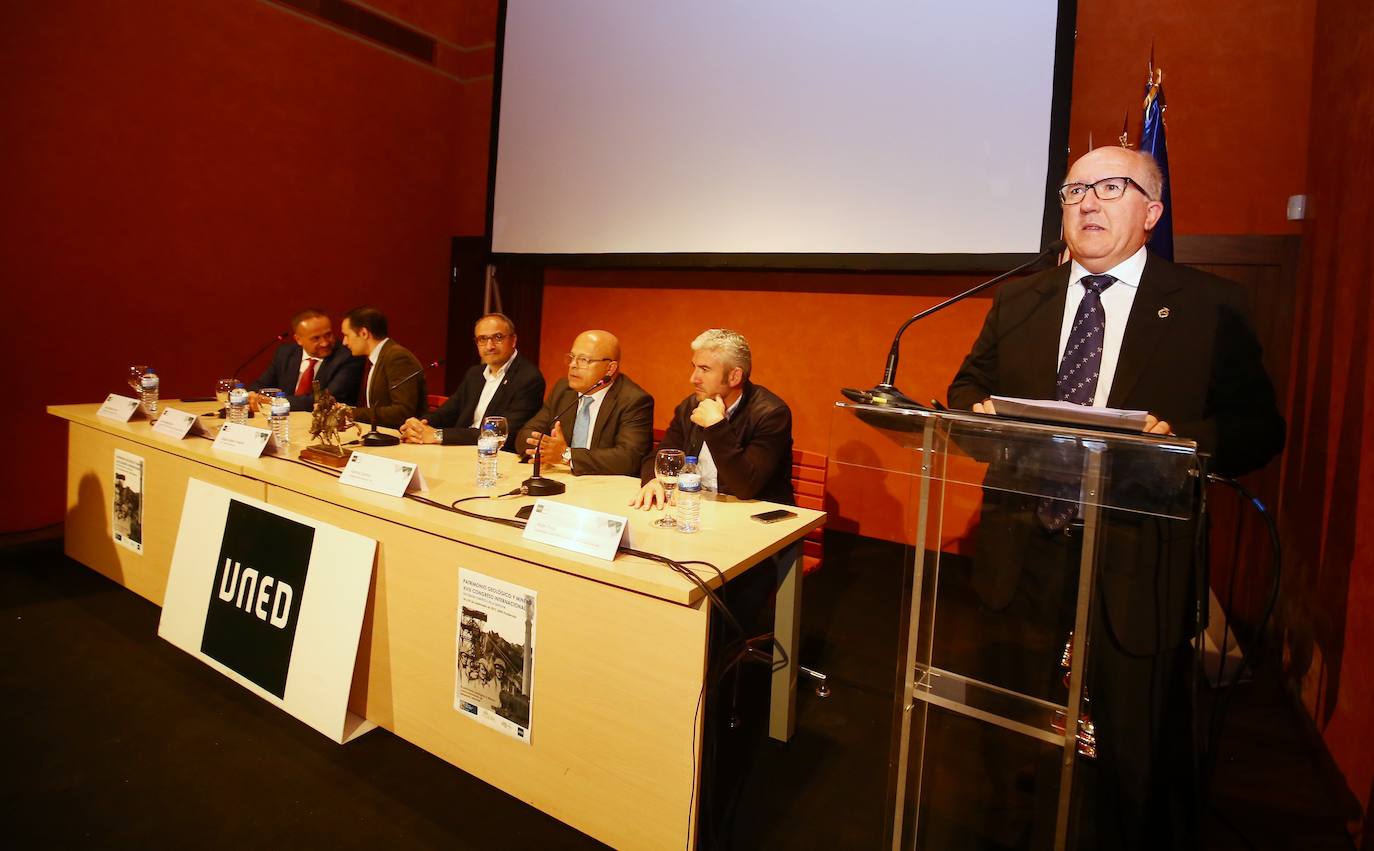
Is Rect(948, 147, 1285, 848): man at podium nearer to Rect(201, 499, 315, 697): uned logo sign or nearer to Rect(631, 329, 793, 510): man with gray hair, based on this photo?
Rect(631, 329, 793, 510): man with gray hair

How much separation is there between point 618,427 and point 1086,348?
1620 millimetres

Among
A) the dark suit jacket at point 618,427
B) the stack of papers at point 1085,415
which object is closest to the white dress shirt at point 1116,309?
the stack of papers at point 1085,415

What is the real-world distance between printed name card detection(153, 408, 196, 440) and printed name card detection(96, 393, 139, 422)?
0.22 metres

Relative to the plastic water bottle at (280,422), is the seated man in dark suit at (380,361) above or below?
above

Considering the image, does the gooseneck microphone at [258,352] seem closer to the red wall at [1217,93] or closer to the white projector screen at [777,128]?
the white projector screen at [777,128]

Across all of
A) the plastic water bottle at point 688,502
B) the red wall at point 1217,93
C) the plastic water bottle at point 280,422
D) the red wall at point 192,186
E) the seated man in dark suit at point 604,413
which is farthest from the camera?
the red wall at point 192,186

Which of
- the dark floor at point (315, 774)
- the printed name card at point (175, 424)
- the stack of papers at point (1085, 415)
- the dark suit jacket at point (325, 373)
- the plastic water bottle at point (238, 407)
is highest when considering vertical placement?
the stack of papers at point (1085, 415)

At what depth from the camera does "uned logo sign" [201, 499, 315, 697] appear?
1.92 metres

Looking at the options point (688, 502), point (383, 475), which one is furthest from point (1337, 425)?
point (383, 475)

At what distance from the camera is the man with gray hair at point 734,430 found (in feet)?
6.54

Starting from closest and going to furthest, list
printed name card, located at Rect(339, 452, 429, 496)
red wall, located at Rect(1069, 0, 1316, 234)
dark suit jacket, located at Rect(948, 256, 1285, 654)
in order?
dark suit jacket, located at Rect(948, 256, 1285, 654) → printed name card, located at Rect(339, 452, 429, 496) → red wall, located at Rect(1069, 0, 1316, 234)

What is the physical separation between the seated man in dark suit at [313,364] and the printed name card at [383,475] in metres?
2.13

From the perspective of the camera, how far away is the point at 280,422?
2434 millimetres

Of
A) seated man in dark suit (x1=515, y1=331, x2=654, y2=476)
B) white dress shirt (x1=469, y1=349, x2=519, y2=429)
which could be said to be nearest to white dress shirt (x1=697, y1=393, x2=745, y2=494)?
seated man in dark suit (x1=515, y1=331, x2=654, y2=476)
